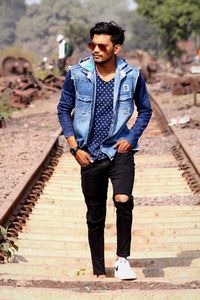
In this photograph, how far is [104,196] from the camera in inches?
196

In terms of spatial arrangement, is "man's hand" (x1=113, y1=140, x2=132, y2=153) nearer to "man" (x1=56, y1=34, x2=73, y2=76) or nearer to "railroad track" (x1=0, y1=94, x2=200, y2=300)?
"railroad track" (x1=0, y1=94, x2=200, y2=300)

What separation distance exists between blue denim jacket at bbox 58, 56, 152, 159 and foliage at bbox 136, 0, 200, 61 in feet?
185

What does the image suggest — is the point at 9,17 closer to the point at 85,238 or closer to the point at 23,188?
the point at 23,188

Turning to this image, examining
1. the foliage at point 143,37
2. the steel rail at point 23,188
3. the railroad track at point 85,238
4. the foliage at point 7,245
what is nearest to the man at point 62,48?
the steel rail at point 23,188

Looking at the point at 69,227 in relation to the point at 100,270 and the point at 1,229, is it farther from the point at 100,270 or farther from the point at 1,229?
the point at 100,270

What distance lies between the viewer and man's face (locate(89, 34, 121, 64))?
183 inches

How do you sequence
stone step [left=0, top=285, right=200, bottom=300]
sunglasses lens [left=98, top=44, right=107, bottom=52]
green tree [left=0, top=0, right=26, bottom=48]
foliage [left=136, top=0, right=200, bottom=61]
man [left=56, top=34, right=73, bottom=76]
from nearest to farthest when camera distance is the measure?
stone step [left=0, top=285, right=200, bottom=300] < sunglasses lens [left=98, top=44, right=107, bottom=52] < man [left=56, top=34, right=73, bottom=76] < foliage [left=136, top=0, right=200, bottom=61] < green tree [left=0, top=0, right=26, bottom=48]

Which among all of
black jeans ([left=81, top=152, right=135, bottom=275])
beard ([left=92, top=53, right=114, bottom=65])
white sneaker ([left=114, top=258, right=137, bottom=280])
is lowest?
white sneaker ([left=114, top=258, right=137, bottom=280])

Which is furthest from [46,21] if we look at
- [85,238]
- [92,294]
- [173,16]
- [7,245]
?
[92,294]

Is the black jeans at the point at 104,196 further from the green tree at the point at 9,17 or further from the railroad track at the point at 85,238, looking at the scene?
the green tree at the point at 9,17

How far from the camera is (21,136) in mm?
13672

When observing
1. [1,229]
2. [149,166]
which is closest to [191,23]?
[149,166]

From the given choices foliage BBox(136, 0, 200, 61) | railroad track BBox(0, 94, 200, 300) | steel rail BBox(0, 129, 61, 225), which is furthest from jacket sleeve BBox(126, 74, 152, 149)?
foliage BBox(136, 0, 200, 61)

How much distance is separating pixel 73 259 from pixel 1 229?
24.0 inches
